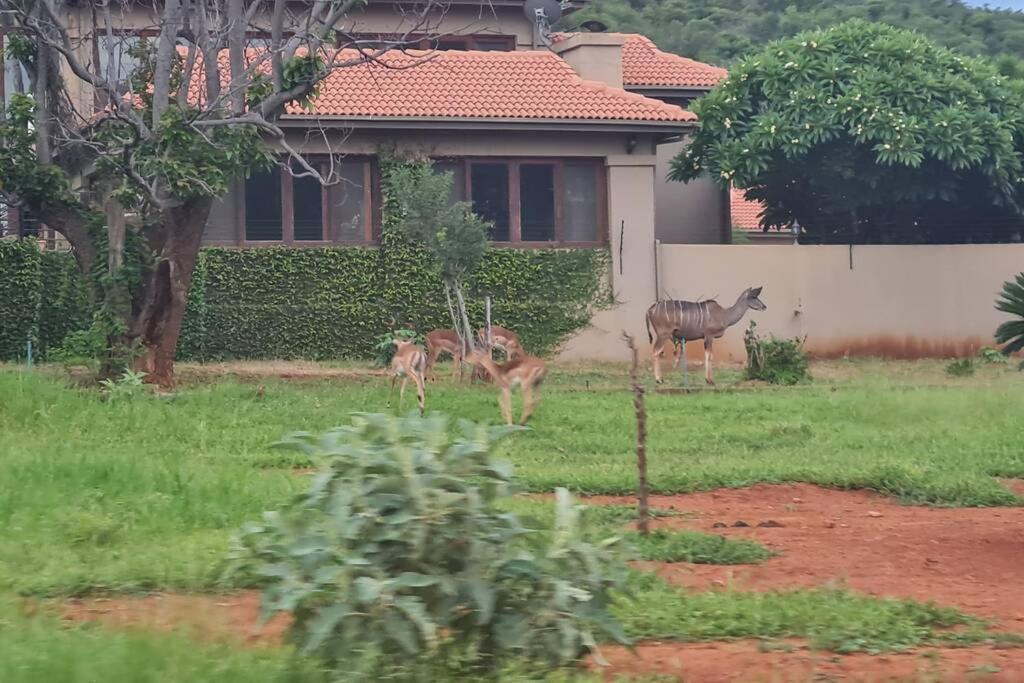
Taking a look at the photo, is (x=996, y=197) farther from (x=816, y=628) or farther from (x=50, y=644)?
(x=50, y=644)

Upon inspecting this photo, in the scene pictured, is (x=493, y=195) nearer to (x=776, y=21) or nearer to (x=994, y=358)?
(x=994, y=358)

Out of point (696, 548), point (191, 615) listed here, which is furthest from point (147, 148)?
point (191, 615)

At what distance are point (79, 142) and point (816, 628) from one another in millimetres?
12573

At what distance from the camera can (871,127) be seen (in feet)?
82.7

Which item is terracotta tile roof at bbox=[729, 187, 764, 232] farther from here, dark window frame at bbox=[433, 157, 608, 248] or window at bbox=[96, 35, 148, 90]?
window at bbox=[96, 35, 148, 90]

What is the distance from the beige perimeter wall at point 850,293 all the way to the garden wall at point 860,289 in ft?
0.06

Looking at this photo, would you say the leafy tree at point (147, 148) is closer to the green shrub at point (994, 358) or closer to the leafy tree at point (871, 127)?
the leafy tree at point (871, 127)

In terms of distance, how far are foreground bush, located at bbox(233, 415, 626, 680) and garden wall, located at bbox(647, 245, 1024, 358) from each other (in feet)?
62.0

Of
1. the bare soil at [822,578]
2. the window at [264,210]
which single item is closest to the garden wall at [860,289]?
the window at [264,210]

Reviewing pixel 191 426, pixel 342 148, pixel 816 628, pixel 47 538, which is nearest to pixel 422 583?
pixel 816 628

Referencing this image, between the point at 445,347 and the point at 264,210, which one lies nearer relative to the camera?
the point at 445,347

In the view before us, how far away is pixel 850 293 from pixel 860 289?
0.71 ft

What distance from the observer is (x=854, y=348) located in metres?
25.8

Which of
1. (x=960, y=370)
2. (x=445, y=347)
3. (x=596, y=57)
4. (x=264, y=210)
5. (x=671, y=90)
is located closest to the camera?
(x=445, y=347)
